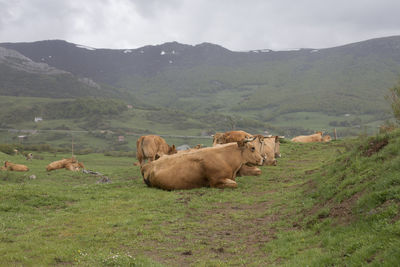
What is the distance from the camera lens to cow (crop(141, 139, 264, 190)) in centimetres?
1395

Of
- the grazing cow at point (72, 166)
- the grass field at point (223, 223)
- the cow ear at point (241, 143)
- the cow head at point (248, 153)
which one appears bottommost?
the grazing cow at point (72, 166)

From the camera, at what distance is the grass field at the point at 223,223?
21.8 ft

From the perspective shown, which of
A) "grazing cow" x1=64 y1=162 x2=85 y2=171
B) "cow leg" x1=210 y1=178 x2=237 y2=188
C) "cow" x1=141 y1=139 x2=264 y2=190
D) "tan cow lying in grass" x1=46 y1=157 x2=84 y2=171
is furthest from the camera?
"grazing cow" x1=64 y1=162 x2=85 y2=171

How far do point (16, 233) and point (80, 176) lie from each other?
1746 cm

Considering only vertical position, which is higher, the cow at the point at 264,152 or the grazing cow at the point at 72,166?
the cow at the point at 264,152

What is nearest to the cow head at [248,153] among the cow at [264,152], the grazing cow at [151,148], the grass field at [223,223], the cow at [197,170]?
the cow at [197,170]

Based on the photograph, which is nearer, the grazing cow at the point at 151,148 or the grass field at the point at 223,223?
the grass field at the point at 223,223

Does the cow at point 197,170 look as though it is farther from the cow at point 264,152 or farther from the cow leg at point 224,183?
the cow at point 264,152

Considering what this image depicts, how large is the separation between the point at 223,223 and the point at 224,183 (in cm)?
446

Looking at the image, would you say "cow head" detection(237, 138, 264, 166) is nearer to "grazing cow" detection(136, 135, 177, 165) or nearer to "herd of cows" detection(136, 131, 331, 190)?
"herd of cows" detection(136, 131, 331, 190)

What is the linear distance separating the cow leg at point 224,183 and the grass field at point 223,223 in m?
0.29

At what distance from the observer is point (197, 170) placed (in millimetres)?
14023

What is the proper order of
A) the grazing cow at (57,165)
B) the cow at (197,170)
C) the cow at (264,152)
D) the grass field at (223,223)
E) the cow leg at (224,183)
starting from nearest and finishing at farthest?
the grass field at (223,223) → the cow leg at (224,183) → the cow at (197,170) → the cow at (264,152) → the grazing cow at (57,165)

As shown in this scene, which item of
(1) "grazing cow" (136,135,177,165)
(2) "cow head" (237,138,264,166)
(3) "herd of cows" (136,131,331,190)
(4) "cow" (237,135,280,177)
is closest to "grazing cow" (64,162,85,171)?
(1) "grazing cow" (136,135,177,165)
